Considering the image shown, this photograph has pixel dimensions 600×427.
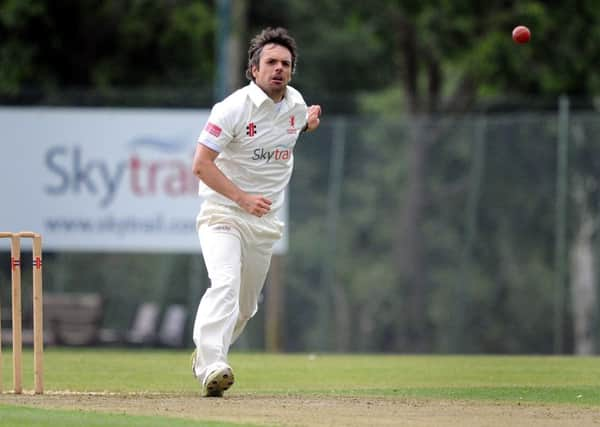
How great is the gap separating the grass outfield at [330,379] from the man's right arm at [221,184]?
1.21m

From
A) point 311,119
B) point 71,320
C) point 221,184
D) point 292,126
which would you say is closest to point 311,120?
point 311,119

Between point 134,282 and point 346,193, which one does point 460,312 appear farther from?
point 134,282

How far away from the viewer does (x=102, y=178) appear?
22031 mm

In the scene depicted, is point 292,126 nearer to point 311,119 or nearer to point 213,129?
point 311,119

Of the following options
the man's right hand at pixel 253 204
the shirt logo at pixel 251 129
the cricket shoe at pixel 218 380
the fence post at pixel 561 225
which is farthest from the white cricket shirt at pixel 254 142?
the fence post at pixel 561 225

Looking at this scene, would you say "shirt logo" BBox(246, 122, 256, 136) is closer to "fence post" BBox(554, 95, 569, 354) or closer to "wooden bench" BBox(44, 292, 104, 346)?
"fence post" BBox(554, 95, 569, 354)

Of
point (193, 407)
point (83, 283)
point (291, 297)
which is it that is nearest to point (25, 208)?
point (83, 283)

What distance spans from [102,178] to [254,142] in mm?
12611

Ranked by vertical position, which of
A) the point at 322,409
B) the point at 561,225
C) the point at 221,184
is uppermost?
the point at 221,184

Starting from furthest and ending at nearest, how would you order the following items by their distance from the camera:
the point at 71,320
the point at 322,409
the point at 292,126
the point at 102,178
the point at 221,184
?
the point at 71,320 → the point at 102,178 → the point at 292,126 → the point at 221,184 → the point at 322,409

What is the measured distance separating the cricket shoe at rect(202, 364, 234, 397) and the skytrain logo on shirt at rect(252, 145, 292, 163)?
52.6 inches

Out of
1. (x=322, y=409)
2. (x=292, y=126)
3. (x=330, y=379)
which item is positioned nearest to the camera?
(x=322, y=409)

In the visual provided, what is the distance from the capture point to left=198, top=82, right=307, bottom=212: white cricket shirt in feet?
31.3

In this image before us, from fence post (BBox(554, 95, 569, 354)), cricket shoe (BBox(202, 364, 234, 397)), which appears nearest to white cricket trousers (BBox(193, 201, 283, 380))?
cricket shoe (BBox(202, 364, 234, 397))
